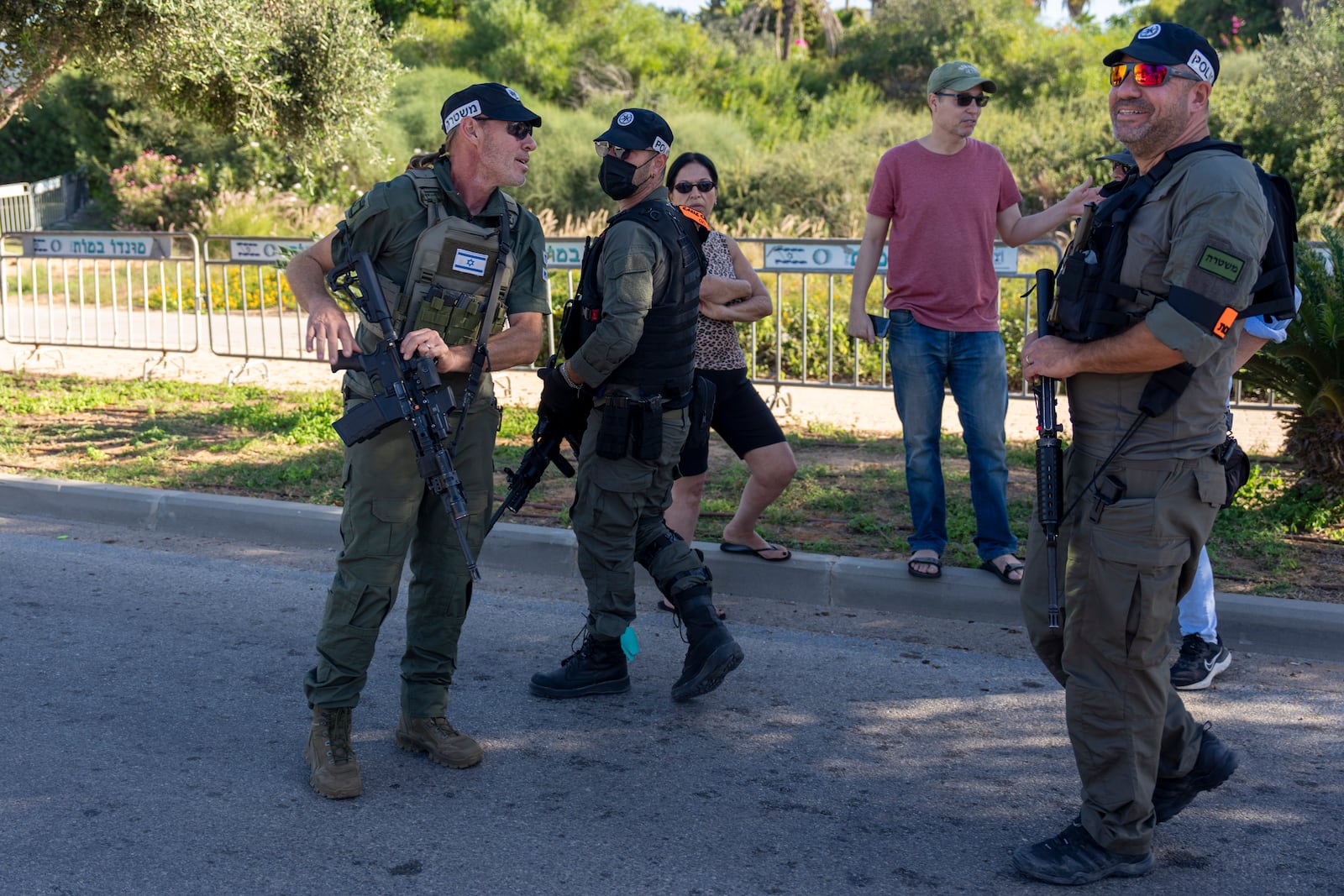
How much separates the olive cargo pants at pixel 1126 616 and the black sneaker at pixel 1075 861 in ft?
0.11

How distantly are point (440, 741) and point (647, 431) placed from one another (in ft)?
3.80

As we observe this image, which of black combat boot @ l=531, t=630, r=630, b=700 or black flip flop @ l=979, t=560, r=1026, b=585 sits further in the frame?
black flip flop @ l=979, t=560, r=1026, b=585

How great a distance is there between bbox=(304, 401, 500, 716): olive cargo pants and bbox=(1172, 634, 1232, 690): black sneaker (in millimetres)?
2535

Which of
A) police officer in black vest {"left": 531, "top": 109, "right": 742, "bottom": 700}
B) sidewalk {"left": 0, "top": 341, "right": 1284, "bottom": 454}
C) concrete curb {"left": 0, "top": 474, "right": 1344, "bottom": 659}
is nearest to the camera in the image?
police officer in black vest {"left": 531, "top": 109, "right": 742, "bottom": 700}

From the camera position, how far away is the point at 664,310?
4.26 metres

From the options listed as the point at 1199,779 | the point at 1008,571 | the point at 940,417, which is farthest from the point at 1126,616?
the point at 940,417

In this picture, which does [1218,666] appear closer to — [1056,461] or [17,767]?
[1056,461]

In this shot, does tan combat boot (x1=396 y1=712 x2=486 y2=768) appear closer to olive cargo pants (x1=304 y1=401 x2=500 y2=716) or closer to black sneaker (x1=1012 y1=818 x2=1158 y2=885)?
olive cargo pants (x1=304 y1=401 x2=500 y2=716)

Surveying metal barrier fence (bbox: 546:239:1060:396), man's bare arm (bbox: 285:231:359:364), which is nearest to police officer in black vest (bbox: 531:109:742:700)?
man's bare arm (bbox: 285:231:359:364)

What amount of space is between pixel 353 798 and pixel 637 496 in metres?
1.29

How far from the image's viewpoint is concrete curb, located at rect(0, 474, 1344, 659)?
512 centimetres

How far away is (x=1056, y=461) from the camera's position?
3334 millimetres

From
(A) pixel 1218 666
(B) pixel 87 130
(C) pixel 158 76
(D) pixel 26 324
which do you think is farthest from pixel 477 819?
(B) pixel 87 130

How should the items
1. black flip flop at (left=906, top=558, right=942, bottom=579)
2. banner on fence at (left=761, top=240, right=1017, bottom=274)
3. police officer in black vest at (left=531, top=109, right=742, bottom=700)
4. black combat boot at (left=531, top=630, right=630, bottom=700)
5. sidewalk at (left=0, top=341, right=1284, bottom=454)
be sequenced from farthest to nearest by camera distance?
banner on fence at (left=761, top=240, right=1017, bottom=274) → sidewalk at (left=0, top=341, right=1284, bottom=454) → black flip flop at (left=906, top=558, right=942, bottom=579) → black combat boot at (left=531, top=630, right=630, bottom=700) → police officer in black vest at (left=531, top=109, right=742, bottom=700)
